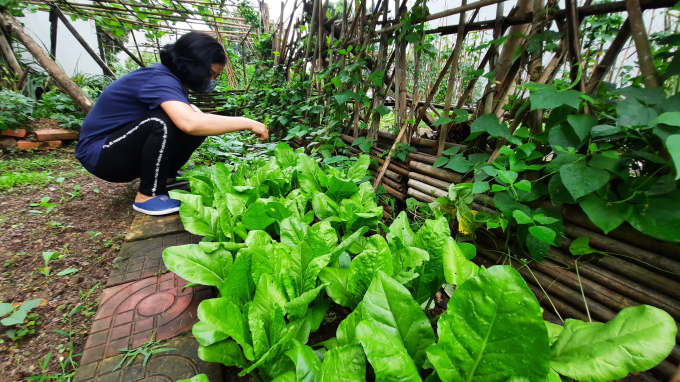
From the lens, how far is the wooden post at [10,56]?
3.98 meters

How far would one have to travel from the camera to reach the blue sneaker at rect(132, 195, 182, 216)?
74.3 inches

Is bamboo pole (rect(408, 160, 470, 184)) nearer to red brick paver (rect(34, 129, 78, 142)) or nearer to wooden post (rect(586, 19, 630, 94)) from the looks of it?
wooden post (rect(586, 19, 630, 94))

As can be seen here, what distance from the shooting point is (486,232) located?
1.30 m

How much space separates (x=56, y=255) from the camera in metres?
1.47

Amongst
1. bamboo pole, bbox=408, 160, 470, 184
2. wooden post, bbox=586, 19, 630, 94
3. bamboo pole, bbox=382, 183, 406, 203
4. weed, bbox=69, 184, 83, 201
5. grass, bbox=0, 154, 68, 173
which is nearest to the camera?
wooden post, bbox=586, 19, 630, 94

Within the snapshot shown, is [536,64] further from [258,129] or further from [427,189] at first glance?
[258,129]

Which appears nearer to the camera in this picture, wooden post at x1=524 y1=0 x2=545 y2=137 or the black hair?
wooden post at x1=524 y1=0 x2=545 y2=137

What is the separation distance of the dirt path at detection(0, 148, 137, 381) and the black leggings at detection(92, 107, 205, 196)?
0.94 ft

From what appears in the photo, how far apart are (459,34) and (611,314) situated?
145 centimetres

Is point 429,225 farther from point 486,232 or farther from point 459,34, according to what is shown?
point 459,34

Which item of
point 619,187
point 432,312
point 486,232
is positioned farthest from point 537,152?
point 432,312

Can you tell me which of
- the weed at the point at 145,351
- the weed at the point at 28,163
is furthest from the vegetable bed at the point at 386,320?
the weed at the point at 28,163

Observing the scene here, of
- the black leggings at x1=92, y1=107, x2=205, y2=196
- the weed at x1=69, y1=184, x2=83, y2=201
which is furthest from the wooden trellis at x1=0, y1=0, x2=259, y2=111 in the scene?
the black leggings at x1=92, y1=107, x2=205, y2=196

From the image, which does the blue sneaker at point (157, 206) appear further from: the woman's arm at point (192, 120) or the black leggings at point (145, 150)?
the woman's arm at point (192, 120)
